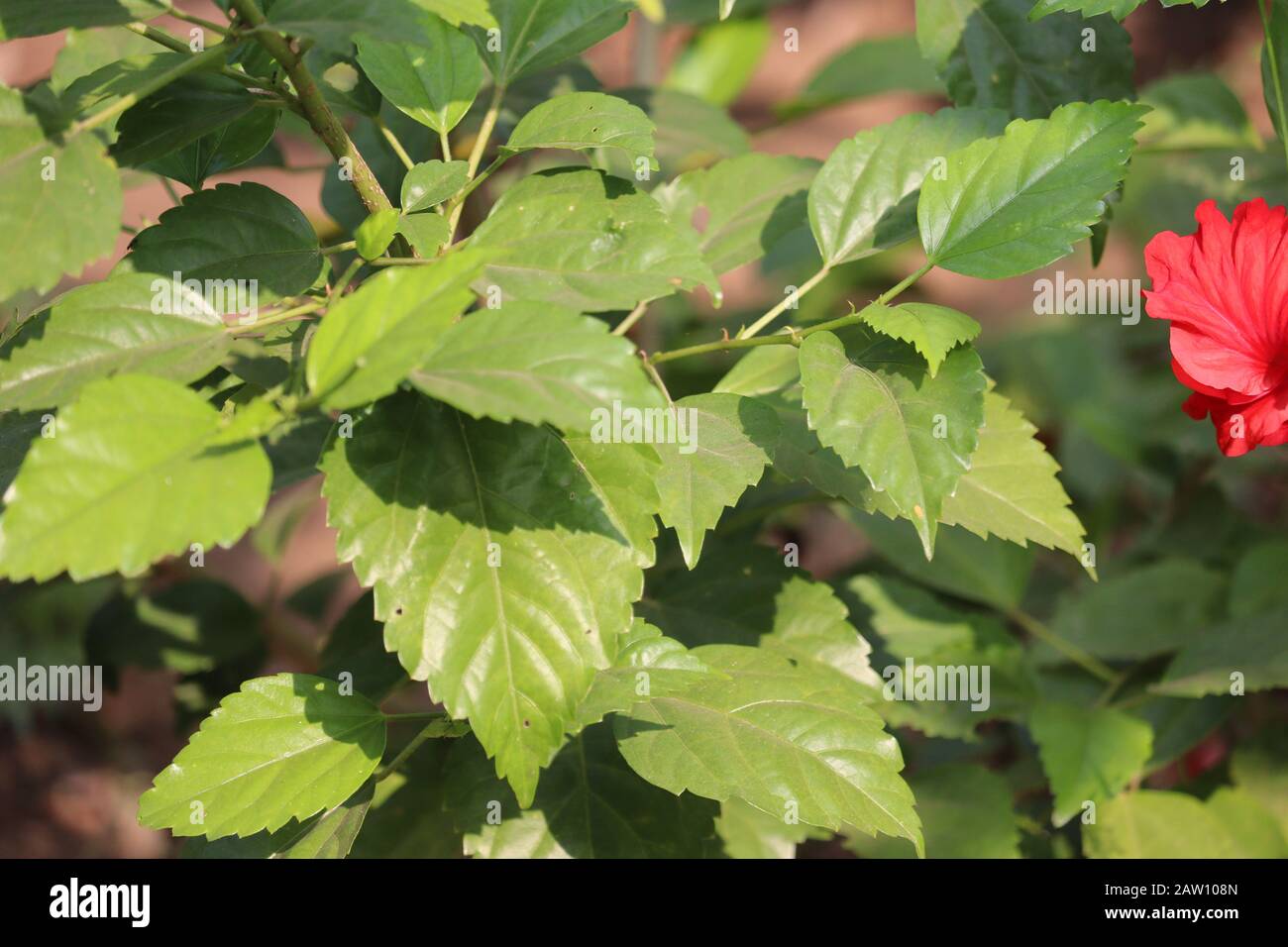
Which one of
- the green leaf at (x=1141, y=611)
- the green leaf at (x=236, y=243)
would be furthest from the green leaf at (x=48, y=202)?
the green leaf at (x=1141, y=611)

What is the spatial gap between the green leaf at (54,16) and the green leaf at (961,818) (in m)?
1.00

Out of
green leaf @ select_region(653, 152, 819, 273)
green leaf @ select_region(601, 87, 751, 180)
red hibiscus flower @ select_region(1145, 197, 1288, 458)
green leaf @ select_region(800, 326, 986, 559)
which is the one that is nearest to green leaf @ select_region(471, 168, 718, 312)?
green leaf @ select_region(800, 326, 986, 559)

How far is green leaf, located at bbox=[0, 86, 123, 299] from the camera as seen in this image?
2.15ft

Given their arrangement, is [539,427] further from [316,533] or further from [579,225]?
[316,533]

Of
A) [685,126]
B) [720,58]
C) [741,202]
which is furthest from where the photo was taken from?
[720,58]

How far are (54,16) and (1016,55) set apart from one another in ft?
2.51

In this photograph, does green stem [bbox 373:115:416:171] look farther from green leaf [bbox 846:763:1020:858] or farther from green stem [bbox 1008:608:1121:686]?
green stem [bbox 1008:608:1121:686]

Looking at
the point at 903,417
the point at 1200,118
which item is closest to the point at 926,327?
the point at 903,417

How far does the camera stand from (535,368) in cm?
63

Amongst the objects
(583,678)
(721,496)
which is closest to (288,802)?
(583,678)

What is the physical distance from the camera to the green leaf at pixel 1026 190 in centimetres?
80

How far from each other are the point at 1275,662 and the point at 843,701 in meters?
0.55

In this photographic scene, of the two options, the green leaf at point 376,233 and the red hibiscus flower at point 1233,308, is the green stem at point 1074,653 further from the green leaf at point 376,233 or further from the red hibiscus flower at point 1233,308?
the green leaf at point 376,233

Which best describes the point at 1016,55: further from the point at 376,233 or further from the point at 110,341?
the point at 110,341
